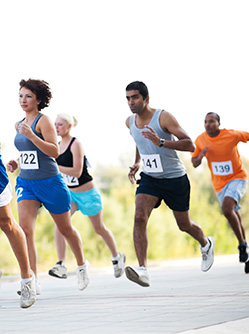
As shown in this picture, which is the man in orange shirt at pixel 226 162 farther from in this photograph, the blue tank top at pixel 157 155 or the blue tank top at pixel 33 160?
the blue tank top at pixel 33 160

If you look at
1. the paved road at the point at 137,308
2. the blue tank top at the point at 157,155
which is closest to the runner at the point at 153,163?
the blue tank top at the point at 157,155

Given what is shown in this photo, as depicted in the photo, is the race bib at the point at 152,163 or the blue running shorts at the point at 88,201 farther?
the blue running shorts at the point at 88,201

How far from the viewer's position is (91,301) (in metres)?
7.54

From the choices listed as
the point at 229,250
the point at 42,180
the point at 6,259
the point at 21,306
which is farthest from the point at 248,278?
the point at 229,250

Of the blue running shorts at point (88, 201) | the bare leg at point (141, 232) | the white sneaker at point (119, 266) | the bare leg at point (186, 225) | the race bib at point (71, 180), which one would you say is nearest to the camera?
the bare leg at point (141, 232)

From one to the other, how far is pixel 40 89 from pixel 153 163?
147cm

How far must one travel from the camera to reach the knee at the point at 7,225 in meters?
6.50

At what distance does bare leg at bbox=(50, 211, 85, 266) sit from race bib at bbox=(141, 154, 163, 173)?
3.44 feet

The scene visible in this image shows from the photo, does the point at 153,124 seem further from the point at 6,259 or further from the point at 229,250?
the point at 229,250

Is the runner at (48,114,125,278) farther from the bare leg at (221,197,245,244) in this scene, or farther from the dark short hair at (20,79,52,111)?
the dark short hair at (20,79,52,111)

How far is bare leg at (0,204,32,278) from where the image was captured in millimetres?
6500

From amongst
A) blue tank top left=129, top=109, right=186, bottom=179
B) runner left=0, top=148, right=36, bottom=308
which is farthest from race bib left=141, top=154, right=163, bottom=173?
runner left=0, top=148, right=36, bottom=308

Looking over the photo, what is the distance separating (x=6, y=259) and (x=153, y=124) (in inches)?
392

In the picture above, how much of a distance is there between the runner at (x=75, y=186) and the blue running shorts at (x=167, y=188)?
1.23 m
